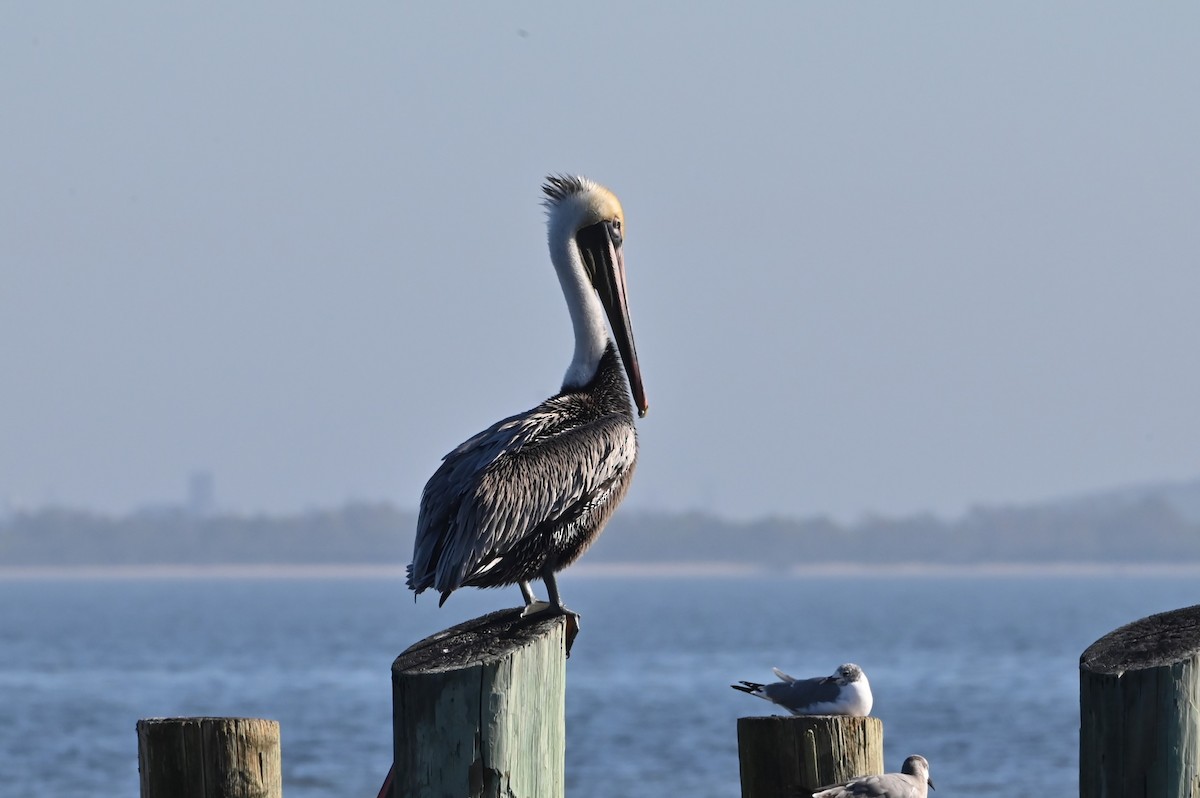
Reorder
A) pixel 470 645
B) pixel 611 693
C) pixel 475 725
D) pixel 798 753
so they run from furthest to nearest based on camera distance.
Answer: pixel 611 693
pixel 798 753
pixel 470 645
pixel 475 725

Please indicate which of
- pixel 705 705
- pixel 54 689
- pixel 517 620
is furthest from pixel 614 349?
pixel 54 689

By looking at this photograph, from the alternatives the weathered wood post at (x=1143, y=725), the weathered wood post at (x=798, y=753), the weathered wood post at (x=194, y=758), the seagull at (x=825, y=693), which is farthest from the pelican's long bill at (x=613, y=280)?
the weathered wood post at (x=1143, y=725)

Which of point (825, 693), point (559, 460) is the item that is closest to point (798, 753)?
point (559, 460)

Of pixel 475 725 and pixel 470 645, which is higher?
pixel 470 645

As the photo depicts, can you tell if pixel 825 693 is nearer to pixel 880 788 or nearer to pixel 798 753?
pixel 880 788

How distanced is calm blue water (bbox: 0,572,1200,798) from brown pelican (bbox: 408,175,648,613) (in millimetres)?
18870

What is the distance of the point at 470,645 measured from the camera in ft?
16.1

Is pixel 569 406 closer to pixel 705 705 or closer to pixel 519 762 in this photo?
pixel 519 762

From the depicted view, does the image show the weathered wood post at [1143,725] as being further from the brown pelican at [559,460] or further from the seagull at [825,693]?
the seagull at [825,693]

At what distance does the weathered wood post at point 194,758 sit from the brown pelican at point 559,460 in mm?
914

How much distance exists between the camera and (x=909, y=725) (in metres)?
34.8

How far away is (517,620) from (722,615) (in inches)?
4207

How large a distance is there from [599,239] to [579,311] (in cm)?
31

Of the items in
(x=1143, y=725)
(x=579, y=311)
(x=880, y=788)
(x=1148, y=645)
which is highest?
(x=579, y=311)
